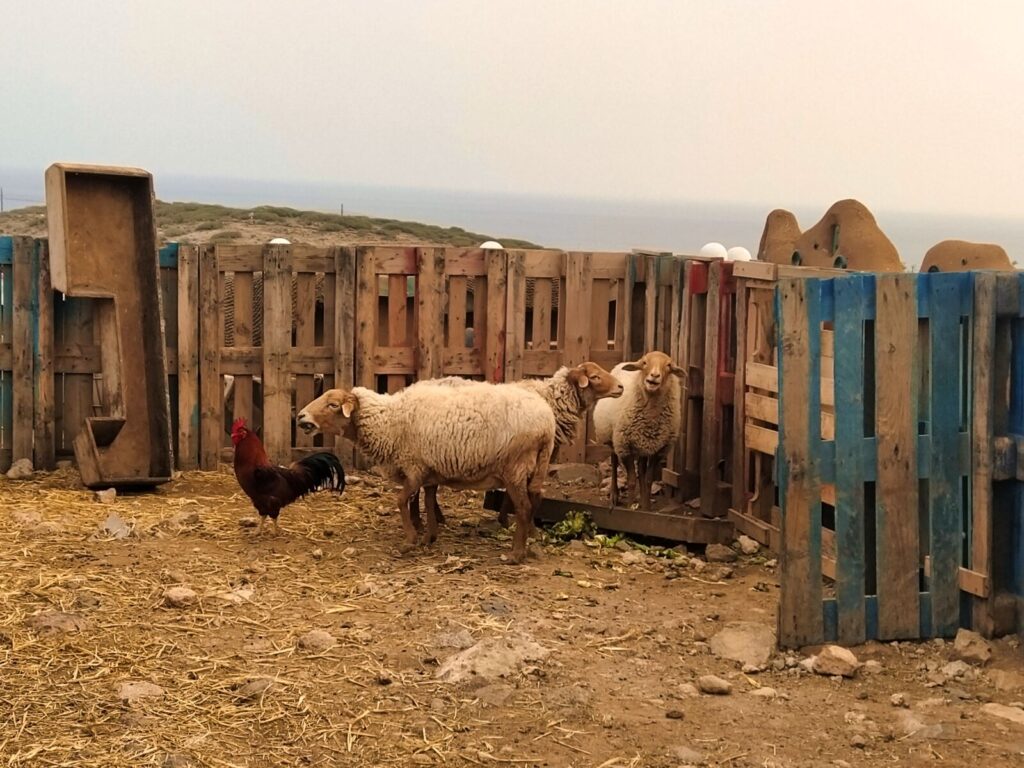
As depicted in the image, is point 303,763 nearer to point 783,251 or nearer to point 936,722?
point 936,722

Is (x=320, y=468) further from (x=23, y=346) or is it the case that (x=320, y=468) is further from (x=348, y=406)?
(x=23, y=346)

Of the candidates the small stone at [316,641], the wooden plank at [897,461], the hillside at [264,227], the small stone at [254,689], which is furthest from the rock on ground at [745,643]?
the hillside at [264,227]

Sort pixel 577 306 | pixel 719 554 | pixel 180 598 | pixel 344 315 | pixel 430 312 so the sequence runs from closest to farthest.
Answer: pixel 180 598 < pixel 719 554 < pixel 344 315 < pixel 430 312 < pixel 577 306

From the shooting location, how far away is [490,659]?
6145mm

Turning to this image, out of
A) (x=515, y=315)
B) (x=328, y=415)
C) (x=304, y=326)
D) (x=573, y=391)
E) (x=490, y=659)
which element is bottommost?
(x=490, y=659)

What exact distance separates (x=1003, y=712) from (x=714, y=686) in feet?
4.52

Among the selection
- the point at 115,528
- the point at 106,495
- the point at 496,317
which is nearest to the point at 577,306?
the point at 496,317

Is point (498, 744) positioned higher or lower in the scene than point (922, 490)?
lower

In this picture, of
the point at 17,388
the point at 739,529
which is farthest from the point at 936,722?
the point at 17,388

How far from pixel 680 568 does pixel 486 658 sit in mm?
2753

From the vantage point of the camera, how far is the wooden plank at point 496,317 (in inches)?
Result: 457

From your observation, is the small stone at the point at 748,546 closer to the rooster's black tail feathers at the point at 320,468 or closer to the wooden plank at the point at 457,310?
the rooster's black tail feathers at the point at 320,468

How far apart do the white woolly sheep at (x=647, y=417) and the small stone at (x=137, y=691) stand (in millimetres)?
5187

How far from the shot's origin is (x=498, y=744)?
17.3ft
